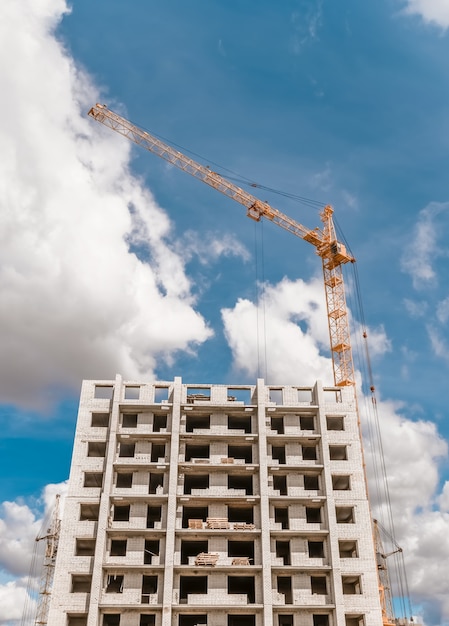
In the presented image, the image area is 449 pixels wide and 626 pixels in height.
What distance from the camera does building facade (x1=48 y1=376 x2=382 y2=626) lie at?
6700cm

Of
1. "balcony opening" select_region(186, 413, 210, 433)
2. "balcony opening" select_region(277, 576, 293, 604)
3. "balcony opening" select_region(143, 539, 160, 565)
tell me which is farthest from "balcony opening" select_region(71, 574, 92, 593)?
"balcony opening" select_region(186, 413, 210, 433)

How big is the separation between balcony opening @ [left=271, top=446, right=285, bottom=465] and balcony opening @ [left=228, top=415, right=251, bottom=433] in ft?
13.2

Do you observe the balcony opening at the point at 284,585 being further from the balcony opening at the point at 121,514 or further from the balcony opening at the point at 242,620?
the balcony opening at the point at 121,514

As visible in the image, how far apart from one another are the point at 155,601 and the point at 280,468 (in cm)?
2013

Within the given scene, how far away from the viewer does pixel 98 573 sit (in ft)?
218

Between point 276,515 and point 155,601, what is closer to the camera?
point 155,601

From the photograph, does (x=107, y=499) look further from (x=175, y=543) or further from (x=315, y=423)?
(x=315, y=423)

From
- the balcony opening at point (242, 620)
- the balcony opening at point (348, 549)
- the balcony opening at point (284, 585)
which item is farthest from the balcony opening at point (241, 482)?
the balcony opening at point (242, 620)

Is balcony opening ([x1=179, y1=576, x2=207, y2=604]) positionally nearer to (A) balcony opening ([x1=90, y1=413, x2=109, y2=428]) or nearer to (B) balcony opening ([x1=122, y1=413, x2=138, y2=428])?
(B) balcony opening ([x1=122, y1=413, x2=138, y2=428])

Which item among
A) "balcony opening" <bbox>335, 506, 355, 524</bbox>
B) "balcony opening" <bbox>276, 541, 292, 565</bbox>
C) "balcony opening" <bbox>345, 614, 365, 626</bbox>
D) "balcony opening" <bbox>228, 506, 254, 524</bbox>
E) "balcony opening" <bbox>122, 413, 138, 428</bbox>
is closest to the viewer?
"balcony opening" <bbox>345, 614, 365, 626</bbox>

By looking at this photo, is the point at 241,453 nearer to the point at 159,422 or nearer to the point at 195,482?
the point at 195,482

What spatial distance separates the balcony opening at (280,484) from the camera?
254 ft

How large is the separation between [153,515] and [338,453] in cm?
2386

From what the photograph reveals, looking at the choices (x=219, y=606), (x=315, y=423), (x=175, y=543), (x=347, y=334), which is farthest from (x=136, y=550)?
(x=347, y=334)
